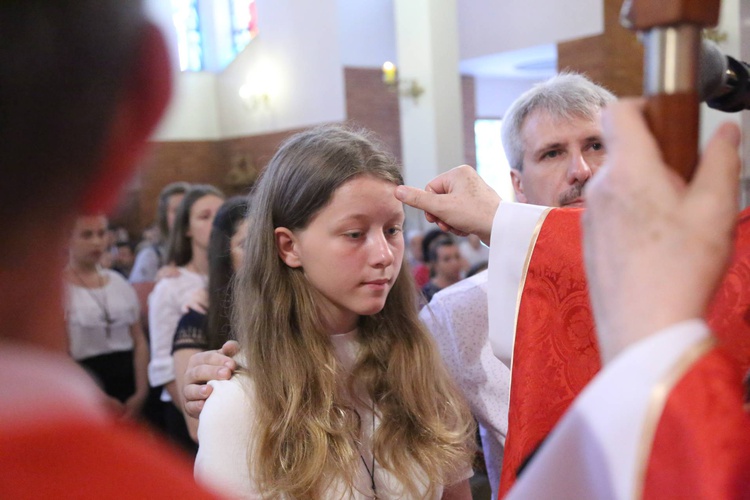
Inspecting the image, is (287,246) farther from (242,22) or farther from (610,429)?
(242,22)

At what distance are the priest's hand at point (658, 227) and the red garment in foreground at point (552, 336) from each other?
65cm

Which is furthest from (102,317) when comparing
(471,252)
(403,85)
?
(403,85)

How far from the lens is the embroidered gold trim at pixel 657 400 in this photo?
620 mm

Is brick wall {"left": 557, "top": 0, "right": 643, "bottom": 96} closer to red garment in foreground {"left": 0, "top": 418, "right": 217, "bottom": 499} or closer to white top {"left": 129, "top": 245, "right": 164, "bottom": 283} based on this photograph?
white top {"left": 129, "top": 245, "right": 164, "bottom": 283}

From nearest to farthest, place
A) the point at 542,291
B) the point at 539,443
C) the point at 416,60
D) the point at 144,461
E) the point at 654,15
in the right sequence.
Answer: the point at 144,461, the point at 654,15, the point at 539,443, the point at 542,291, the point at 416,60

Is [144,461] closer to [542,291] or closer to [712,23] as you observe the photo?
[712,23]

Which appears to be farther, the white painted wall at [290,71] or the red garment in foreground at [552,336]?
the white painted wall at [290,71]

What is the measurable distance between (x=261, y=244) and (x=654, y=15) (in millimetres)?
1265

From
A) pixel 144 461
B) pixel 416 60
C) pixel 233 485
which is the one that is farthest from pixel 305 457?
pixel 416 60

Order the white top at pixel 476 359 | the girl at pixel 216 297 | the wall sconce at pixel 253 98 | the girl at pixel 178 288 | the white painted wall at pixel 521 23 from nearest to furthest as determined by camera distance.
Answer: the white top at pixel 476 359
the girl at pixel 216 297
the girl at pixel 178 288
the white painted wall at pixel 521 23
the wall sconce at pixel 253 98

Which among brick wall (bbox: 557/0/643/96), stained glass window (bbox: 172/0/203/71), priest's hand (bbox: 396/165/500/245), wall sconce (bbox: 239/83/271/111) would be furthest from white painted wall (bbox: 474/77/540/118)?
priest's hand (bbox: 396/165/500/245)

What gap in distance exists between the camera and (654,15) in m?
0.63

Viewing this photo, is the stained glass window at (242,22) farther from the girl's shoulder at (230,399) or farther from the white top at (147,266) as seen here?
the girl's shoulder at (230,399)

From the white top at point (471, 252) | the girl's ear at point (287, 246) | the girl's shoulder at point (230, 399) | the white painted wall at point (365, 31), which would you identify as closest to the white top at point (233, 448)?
the girl's shoulder at point (230, 399)
